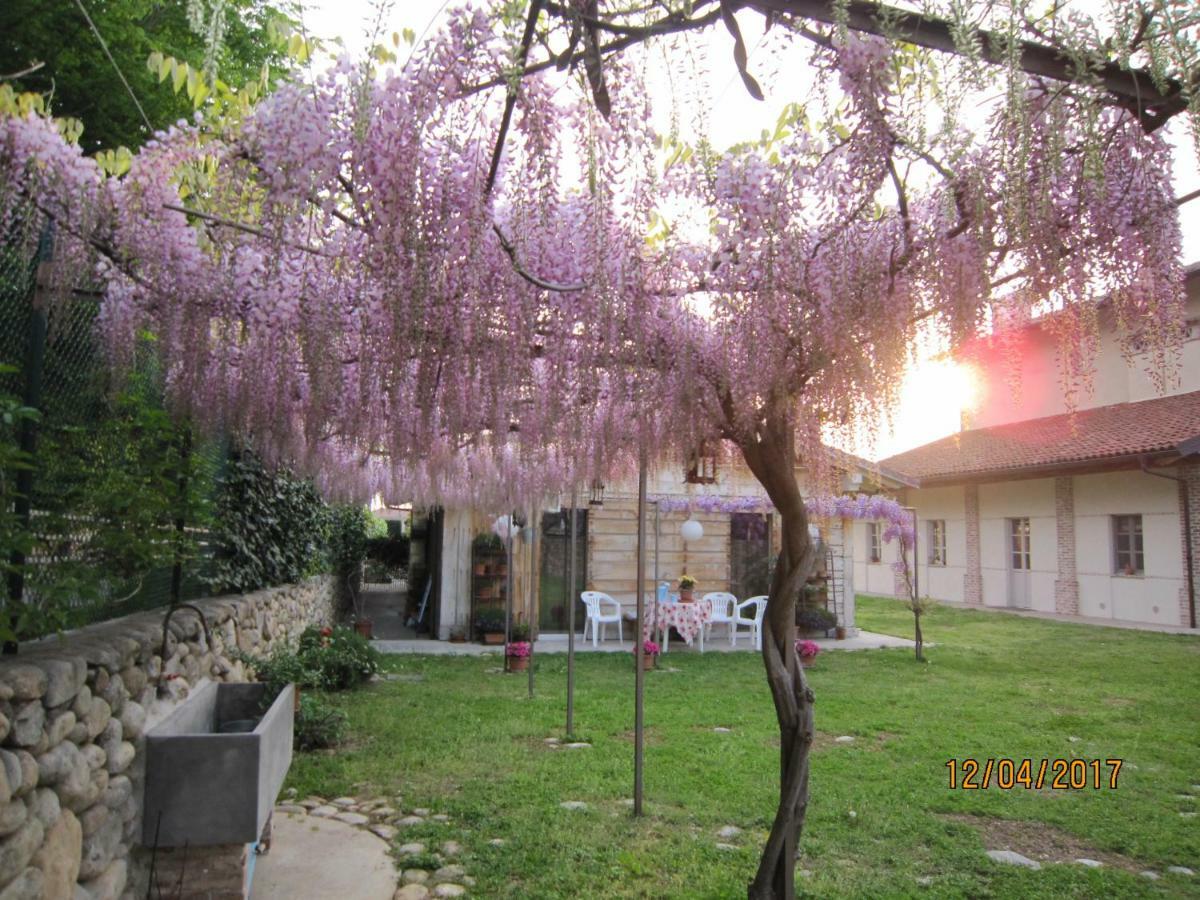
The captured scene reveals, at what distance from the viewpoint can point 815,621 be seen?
10133mm

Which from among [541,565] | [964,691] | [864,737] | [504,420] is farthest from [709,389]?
[541,565]

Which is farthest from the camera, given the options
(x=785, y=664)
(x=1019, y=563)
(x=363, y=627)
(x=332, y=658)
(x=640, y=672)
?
(x=1019, y=563)

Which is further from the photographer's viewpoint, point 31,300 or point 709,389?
point 709,389

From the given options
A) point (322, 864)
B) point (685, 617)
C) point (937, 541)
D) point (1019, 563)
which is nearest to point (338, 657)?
point (322, 864)

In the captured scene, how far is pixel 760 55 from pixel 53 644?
2.33 meters

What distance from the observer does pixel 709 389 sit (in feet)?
9.10

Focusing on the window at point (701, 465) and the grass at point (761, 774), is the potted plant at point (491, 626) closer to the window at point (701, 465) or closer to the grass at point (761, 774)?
the grass at point (761, 774)

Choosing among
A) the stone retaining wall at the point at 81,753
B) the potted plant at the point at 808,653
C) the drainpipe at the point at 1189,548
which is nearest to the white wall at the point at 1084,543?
the drainpipe at the point at 1189,548

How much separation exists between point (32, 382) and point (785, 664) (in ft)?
8.00

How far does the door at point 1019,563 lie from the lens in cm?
1362

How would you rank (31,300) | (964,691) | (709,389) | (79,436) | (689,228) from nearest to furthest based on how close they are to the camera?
(31,300)
(79,436)
(689,228)
(709,389)
(964,691)

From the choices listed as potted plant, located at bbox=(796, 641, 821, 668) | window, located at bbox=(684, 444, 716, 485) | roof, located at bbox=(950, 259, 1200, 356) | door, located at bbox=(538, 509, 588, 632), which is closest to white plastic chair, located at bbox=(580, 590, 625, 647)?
door, located at bbox=(538, 509, 588, 632)

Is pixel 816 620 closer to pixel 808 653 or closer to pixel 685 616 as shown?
pixel 685 616

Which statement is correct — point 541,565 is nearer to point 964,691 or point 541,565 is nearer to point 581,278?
point 964,691
